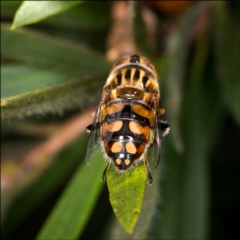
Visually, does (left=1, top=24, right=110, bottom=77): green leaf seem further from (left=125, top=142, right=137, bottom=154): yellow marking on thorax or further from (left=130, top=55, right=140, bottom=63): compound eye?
(left=125, top=142, right=137, bottom=154): yellow marking on thorax

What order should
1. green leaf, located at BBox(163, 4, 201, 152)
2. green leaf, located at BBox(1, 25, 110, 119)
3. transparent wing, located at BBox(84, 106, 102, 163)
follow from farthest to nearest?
green leaf, located at BBox(163, 4, 201, 152)
green leaf, located at BBox(1, 25, 110, 119)
transparent wing, located at BBox(84, 106, 102, 163)

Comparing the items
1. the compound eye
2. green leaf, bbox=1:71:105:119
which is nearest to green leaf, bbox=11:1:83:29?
green leaf, bbox=1:71:105:119

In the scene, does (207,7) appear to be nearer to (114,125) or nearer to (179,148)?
(179,148)

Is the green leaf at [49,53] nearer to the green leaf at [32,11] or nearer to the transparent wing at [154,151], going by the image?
the green leaf at [32,11]

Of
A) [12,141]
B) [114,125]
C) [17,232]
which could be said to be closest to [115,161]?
[114,125]

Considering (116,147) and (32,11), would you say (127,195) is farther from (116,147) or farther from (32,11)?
(32,11)

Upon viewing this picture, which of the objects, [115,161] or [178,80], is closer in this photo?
[115,161]
